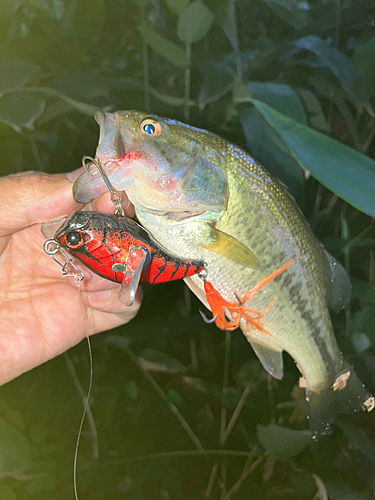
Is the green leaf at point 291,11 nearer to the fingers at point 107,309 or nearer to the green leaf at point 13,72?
the green leaf at point 13,72

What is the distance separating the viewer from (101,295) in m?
0.72

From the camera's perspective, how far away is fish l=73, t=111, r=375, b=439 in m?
0.42

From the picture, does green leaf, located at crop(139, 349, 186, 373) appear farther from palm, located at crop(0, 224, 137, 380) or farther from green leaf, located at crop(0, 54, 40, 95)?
green leaf, located at crop(0, 54, 40, 95)

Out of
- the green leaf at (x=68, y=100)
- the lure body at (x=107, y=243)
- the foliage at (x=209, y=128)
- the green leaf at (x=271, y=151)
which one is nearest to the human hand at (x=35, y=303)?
the foliage at (x=209, y=128)

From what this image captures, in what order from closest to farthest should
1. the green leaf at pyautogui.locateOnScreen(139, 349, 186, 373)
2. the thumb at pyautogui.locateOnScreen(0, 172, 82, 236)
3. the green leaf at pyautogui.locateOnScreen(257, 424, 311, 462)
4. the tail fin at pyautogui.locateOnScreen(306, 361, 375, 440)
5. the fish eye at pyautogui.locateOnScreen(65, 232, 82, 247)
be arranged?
1. the fish eye at pyautogui.locateOnScreen(65, 232, 82, 247)
2. the thumb at pyautogui.locateOnScreen(0, 172, 82, 236)
3. the tail fin at pyautogui.locateOnScreen(306, 361, 375, 440)
4. the green leaf at pyautogui.locateOnScreen(257, 424, 311, 462)
5. the green leaf at pyautogui.locateOnScreen(139, 349, 186, 373)

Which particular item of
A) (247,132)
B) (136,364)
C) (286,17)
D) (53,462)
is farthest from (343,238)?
(53,462)

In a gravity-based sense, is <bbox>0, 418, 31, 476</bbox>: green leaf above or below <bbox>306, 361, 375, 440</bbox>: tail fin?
below

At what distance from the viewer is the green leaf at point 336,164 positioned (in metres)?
0.62

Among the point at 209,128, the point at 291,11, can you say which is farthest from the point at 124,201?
the point at 291,11

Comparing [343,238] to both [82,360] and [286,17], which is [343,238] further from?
[82,360]

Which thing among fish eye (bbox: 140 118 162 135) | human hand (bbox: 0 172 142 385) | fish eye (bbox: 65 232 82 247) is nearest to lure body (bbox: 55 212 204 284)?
fish eye (bbox: 65 232 82 247)

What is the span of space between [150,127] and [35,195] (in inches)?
11.2

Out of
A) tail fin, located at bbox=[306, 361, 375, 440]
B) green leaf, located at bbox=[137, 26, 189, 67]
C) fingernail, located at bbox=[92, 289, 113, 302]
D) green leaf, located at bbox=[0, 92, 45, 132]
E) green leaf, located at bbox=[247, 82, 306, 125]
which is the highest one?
green leaf, located at bbox=[137, 26, 189, 67]

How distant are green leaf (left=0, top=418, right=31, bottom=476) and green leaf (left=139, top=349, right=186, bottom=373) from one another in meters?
0.34
